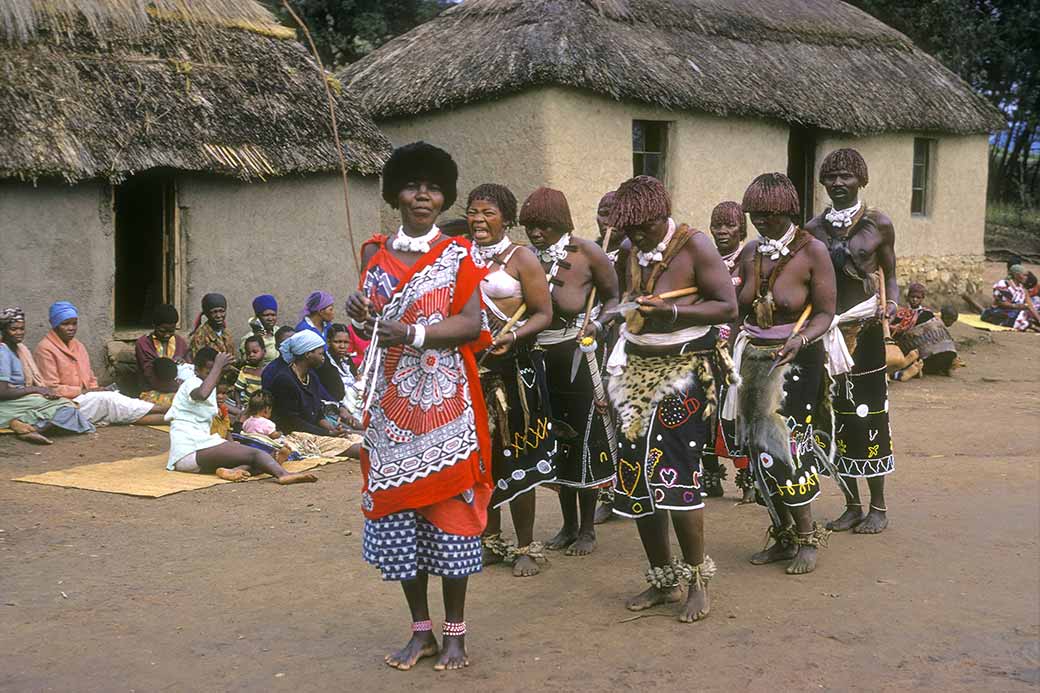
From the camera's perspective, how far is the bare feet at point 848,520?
20.5ft

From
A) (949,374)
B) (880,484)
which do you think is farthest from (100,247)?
(949,374)

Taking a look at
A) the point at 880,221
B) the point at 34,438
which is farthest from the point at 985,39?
the point at 34,438

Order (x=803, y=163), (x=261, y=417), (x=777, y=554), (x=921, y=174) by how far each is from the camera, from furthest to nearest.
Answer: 1. (x=921, y=174)
2. (x=803, y=163)
3. (x=261, y=417)
4. (x=777, y=554)

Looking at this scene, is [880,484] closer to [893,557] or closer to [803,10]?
[893,557]

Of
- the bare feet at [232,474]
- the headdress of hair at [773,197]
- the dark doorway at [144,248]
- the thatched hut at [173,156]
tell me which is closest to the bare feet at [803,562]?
the headdress of hair at [773,197]

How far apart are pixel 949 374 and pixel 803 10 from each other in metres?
6.52

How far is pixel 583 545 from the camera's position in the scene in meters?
5.84

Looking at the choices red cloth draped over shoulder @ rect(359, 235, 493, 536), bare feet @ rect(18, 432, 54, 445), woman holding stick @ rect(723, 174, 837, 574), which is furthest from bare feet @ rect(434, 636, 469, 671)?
bare feet @ rect(18, 432, 54, 445)

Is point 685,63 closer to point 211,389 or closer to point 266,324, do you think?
point 266,324

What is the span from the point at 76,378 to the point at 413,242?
6.05 m

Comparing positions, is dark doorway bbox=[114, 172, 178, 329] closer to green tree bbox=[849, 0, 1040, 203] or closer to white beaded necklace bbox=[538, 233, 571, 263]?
white beaded necklace bbox=[538, 233, 571, 263]

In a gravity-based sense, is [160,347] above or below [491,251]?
below

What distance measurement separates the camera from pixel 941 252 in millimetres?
18062

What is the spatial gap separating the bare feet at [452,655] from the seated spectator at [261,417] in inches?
176
